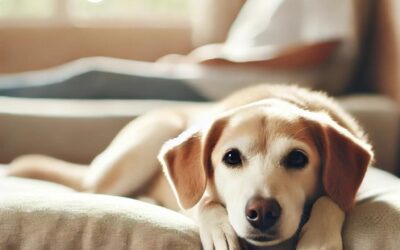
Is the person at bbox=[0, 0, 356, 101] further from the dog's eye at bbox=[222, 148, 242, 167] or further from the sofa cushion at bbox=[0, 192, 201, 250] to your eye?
the sofa cushion at bbox=[0, 192, 201, 250]

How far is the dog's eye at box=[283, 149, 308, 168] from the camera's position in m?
1.29

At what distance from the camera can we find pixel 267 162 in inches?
50.2

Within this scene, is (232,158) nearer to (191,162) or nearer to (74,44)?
(191,162)

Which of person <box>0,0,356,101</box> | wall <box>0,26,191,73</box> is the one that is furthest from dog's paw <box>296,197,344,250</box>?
wall <box>0,26,191,73</box>

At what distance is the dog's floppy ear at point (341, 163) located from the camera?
1.29m

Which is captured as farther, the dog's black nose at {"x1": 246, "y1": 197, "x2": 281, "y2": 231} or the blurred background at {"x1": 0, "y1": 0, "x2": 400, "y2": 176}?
the blurred background at {"x1": 0, "y1": 0, "x2": 400, "y2": 176}

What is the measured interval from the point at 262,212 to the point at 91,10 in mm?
3216

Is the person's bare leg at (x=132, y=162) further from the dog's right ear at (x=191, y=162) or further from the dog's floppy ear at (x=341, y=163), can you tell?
the dog's floppy ear at (x=341, y=163)

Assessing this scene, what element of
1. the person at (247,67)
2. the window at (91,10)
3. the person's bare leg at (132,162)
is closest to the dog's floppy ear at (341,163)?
the person's bare leg at (132,162)

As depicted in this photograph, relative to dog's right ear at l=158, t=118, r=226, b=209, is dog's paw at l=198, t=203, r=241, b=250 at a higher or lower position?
lower

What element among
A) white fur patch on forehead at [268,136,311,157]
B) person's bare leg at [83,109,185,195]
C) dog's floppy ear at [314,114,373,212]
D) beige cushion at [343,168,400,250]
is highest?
white fur patch on forehead at [268,136,311,157]

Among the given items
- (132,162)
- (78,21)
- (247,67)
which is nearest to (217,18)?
(78,21)

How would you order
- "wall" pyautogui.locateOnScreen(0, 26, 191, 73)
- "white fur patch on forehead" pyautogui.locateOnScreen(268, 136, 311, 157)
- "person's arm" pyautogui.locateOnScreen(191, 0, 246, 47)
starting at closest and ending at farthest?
"white fur patch on forehead" pyautogui.locateOnScreen(268, 136, 311, 157) → "person's arm" pyautogui.locateOnScreen(191, 0, 246, 47) → "wall" pyautogui.locateOnScreen(0, 26, 191, 73)

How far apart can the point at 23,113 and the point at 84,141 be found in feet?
0.77
